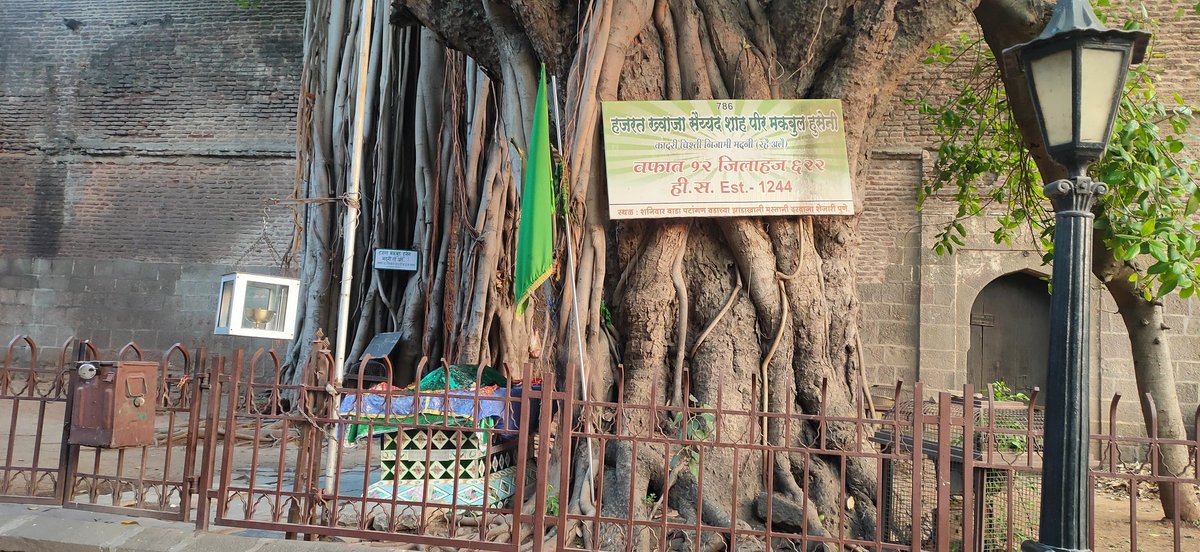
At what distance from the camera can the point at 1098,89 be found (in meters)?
2.61

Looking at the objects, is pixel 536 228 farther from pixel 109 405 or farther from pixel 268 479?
pixel 268 479

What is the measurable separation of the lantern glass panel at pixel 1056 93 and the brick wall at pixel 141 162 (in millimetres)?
11094

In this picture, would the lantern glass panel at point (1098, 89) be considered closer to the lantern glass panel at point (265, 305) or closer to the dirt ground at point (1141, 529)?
the dirt ground at point (1141, 529)

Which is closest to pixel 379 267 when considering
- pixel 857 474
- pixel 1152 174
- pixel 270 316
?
pixel 270 316

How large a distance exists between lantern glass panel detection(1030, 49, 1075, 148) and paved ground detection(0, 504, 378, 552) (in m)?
3.03

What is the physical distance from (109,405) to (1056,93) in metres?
4.11

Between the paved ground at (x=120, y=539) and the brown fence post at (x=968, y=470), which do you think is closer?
the brown fence post at (x=968, y=470)

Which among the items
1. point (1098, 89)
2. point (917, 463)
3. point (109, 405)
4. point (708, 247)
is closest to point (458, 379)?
point (708, 247)

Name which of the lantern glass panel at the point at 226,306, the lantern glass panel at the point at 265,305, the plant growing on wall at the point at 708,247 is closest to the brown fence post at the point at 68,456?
the lantern glass panel at the point at 226,306

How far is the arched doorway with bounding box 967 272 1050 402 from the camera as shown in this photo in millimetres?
9664

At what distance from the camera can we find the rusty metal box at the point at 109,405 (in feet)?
12.8

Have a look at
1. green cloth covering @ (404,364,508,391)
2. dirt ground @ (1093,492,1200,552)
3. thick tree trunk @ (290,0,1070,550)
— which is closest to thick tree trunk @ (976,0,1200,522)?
dirt ground @ (1093,492,1200,552)

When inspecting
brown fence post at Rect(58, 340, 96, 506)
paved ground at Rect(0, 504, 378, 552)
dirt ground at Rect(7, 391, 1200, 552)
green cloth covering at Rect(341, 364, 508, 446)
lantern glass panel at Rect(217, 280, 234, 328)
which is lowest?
dirt ground at Rect(7, 391, 1200, 552)

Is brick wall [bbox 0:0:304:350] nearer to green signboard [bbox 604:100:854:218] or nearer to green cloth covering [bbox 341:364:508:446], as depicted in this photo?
green cloth covering [bbox 341:364:508:446]
